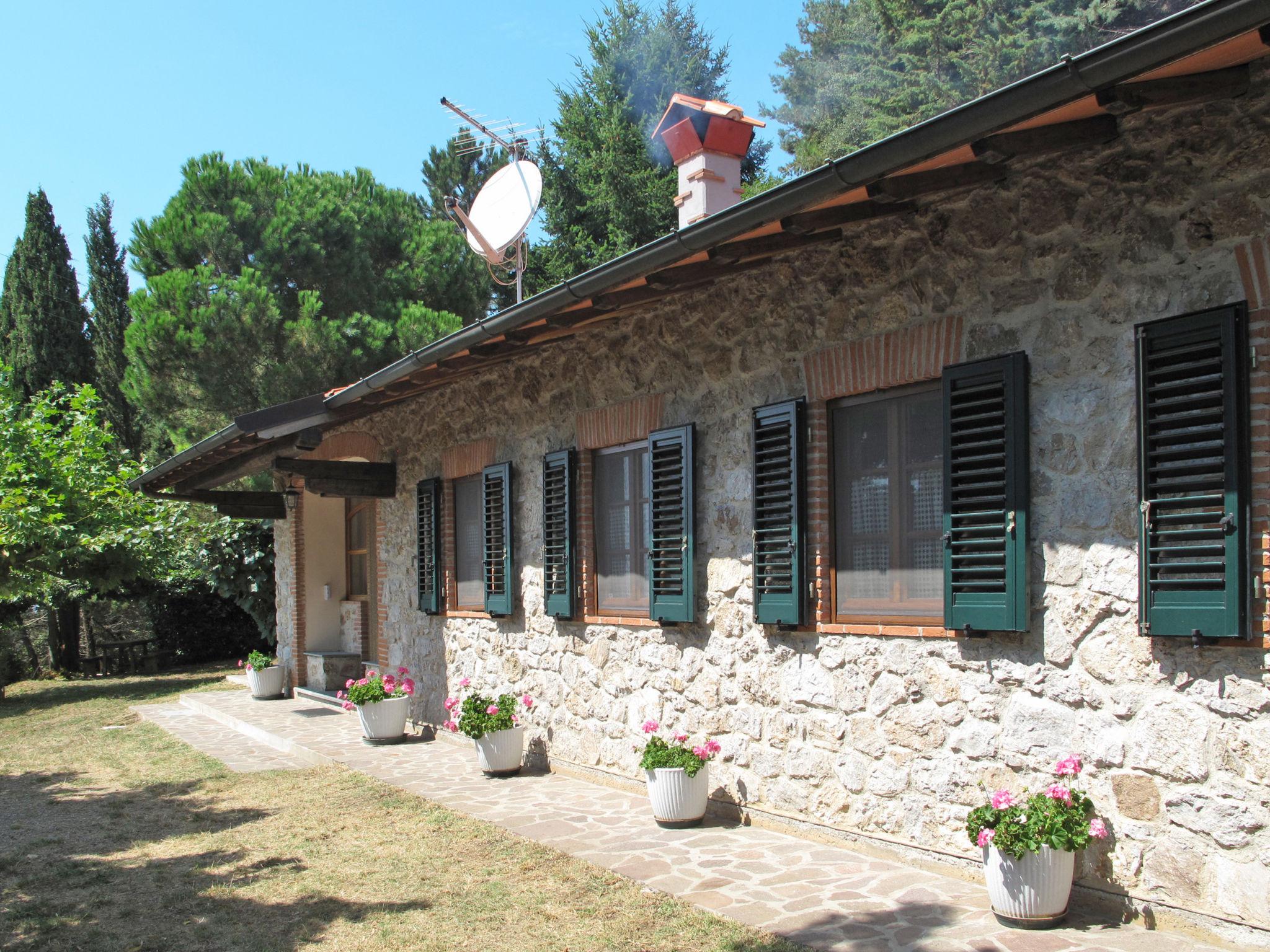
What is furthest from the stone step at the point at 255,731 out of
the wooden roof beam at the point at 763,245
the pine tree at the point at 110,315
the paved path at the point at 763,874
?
the pine tree at the point at 110,315

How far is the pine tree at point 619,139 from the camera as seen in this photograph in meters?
24.4

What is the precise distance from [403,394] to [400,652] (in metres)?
3.04

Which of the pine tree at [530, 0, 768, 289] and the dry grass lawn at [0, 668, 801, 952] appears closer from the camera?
the dry grass lawn at [0, 668, 801, 952]

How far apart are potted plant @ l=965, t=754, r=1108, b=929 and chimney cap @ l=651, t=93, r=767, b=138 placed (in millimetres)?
5051

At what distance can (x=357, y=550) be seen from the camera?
1461 centimetres

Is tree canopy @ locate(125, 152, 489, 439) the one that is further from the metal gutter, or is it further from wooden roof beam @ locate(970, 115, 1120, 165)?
wooden roof beam @ locate(970, 115, 1120, 165)

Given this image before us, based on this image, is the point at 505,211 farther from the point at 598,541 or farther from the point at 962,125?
the point at 962,125

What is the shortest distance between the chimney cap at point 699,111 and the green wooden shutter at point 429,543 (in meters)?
3.86

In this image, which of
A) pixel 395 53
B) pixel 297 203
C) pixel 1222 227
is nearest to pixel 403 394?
pixel 1222 227

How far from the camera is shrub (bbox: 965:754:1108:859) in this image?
168 inches

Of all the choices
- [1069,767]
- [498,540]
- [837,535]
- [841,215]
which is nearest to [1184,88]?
[841,215]

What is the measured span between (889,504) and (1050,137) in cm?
198

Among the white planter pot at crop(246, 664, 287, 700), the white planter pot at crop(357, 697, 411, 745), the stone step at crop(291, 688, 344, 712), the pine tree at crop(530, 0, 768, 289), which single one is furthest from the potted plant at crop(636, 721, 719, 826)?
the pine tree at crop(530, 0, 768, 289)

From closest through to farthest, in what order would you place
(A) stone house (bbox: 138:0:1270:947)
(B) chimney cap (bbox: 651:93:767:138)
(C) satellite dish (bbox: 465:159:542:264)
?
(A) stone house (bbox: 138:0:1270:947)
(B) chimney cap (bbox: 651:93:767:138)
(C) satellite dish (bbox: 465:159:542:264)
